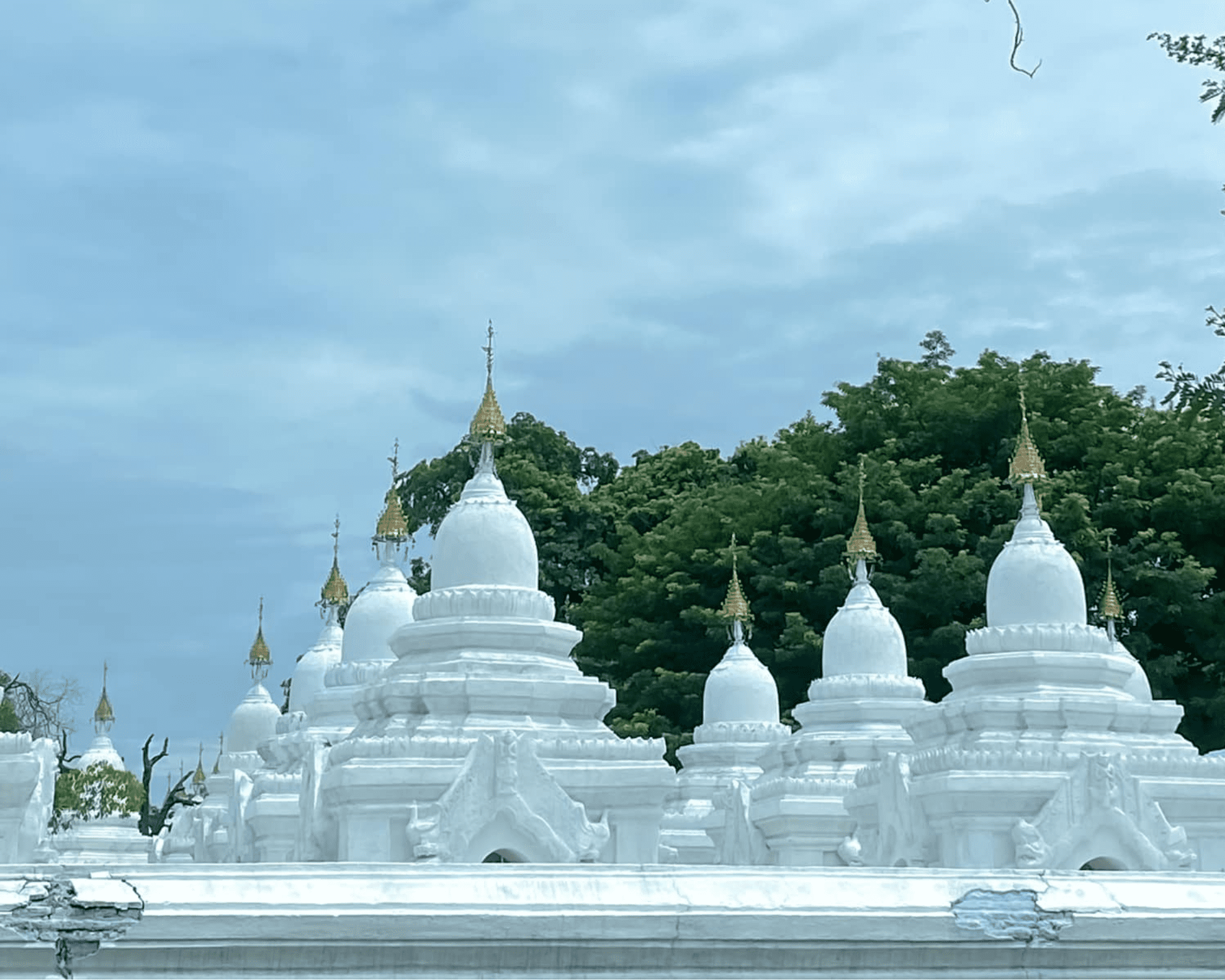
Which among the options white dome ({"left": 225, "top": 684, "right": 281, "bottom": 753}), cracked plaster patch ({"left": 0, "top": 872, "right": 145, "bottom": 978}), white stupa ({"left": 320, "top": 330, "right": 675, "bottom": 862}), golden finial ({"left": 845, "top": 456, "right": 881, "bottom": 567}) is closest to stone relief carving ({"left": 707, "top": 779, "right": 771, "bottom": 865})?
golden finial ({"left": 845, "top": 456, "right": 881, "bottom": 567})

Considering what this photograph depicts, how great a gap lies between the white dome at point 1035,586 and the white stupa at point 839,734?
10.2 feet

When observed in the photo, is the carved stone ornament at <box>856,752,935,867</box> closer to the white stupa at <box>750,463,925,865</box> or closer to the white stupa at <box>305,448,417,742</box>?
the white stupa at <box>750,463,925,865</box>

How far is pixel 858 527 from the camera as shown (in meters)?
33.4

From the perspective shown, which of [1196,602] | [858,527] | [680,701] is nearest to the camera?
[858,527]

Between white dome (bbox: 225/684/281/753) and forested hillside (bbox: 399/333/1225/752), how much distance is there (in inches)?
321

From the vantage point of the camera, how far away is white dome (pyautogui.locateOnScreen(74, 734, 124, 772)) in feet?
200

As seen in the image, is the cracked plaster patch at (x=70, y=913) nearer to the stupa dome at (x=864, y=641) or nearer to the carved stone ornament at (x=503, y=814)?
the carved stone ornament at (x=503, y=814)

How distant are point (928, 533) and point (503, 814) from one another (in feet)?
71.2

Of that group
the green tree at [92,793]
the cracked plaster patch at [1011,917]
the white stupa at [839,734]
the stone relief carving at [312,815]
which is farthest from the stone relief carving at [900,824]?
the green tree at [92,793]

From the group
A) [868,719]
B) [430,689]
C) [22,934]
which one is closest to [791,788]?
[868,719]

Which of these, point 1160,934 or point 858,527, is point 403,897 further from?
point 858,527

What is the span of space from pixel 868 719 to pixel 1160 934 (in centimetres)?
1881

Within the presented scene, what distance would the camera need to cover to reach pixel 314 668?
3812cm

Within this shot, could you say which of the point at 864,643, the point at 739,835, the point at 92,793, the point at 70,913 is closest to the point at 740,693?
the point at 864,643
